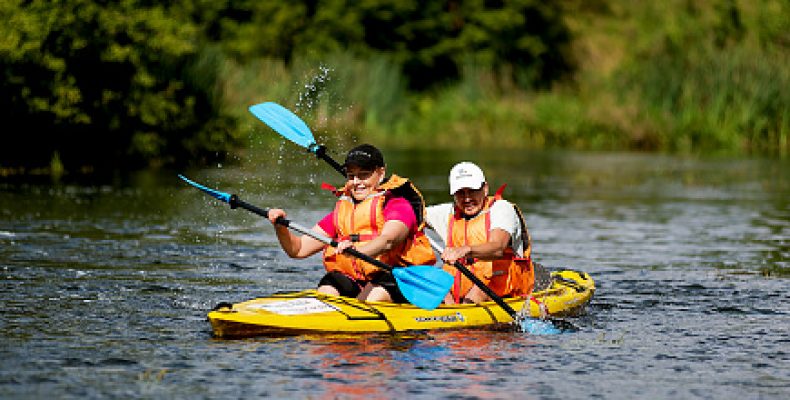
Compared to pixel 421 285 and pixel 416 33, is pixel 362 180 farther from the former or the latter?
pixel 416 33

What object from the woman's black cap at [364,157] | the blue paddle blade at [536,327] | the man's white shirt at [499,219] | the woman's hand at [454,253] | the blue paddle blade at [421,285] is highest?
the woman's black cap at [364,157]

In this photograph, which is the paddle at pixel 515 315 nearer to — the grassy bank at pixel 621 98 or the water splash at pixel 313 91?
the grassy bank at pixel 621 98

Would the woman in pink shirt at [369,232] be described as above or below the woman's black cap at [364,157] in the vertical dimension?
below

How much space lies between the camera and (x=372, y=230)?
9680 millimetres

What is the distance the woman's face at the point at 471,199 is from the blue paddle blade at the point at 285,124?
1.70 m

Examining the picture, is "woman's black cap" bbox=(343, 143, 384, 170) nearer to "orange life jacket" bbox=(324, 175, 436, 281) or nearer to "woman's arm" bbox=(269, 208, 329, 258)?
"orange life jacket" bbox=(324, 175, 436, 281)

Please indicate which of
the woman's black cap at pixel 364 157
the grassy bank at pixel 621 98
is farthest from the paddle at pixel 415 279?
the grassy bank at pixel 621 98

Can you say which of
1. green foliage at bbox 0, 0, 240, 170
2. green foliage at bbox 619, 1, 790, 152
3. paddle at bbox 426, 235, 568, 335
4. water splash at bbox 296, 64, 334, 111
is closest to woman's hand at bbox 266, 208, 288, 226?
paddle at bbox 426, 235, 568, 335

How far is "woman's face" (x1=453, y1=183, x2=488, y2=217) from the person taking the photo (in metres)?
9.88

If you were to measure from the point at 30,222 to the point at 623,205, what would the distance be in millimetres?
7974

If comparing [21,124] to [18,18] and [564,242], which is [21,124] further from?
[564,242]

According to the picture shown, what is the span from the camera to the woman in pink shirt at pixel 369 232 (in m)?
9.52

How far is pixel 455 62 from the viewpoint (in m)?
49.0

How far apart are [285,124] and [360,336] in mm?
2655
